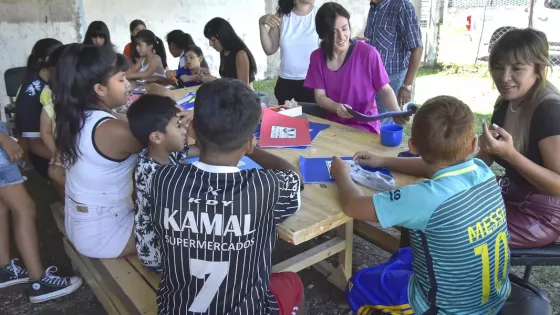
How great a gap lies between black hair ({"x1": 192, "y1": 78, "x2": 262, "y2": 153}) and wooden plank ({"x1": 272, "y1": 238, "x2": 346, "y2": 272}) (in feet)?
3.23

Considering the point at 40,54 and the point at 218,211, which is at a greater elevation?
the point at 40,54

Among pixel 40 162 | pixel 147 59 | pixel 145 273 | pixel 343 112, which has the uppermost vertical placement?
pixel 147 59

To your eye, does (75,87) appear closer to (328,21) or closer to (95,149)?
(95,149)

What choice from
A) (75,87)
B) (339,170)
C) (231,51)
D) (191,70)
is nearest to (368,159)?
(339,170)

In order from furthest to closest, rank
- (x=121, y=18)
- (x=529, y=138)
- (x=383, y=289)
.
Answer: (x=121, y=18) < (x=529, y=138) < (x=383, y=289)

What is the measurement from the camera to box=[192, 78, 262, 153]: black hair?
135 centimetres

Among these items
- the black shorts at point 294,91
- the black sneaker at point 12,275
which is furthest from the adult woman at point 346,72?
the black sneaker at point 12,275

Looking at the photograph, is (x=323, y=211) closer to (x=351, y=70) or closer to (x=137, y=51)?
(x=351, y=70)

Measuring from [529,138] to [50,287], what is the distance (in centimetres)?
247

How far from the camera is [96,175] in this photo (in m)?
1.99

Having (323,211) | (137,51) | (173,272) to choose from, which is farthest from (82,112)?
(137,51)

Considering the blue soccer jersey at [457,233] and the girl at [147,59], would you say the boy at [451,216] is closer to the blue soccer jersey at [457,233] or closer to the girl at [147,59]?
the blue soccer jersey at [457,233]

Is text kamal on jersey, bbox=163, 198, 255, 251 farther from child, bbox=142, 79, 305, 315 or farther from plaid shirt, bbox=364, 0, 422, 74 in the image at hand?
plaid shirt, bbox=364, 0, 422, 74

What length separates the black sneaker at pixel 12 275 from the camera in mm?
2568
